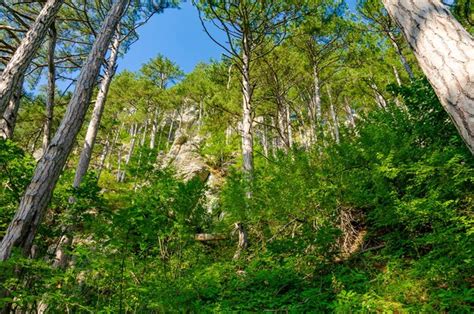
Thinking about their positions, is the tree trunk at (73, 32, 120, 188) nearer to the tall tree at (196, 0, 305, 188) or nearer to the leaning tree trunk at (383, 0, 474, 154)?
the tall tree at (196, 0, 305, 188)

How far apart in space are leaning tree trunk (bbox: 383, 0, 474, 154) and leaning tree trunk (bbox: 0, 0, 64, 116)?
4720mm

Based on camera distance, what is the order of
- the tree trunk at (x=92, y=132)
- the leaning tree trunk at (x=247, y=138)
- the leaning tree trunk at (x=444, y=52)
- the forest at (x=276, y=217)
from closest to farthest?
1. the leaning tree trunk at (x=444, y=52)
2. the forest at (x=276, y=217)
3. the leaning tree trunk at (x=247, y=138)
4. the tree trunk at (x=92, y=132)

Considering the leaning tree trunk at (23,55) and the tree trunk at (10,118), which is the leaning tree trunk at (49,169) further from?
the tree trunk at (10,118)

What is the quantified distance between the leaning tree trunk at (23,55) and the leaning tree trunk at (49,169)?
Result: 81 centimetres

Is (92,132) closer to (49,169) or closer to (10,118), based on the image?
(10,118)

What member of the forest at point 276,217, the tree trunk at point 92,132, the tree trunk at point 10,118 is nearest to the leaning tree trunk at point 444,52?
the forest at point 276,217

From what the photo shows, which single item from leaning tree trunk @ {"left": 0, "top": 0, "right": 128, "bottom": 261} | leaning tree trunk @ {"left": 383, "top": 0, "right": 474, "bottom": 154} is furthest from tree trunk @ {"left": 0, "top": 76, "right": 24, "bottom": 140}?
leaning tree trunk @ {"left": 383, "top": 0, "right": 474, "bottom": 154}

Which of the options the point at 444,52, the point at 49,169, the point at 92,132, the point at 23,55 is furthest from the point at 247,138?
the point at 444,52

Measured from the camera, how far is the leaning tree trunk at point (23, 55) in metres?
3.82

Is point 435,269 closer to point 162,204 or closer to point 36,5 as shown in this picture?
point 162,204

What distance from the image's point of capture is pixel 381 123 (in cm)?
463

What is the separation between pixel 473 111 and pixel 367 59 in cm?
1272

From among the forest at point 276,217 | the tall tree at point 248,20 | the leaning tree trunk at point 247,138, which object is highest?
the tall tree at point 248,20

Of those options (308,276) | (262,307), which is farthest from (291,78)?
(262,307)
